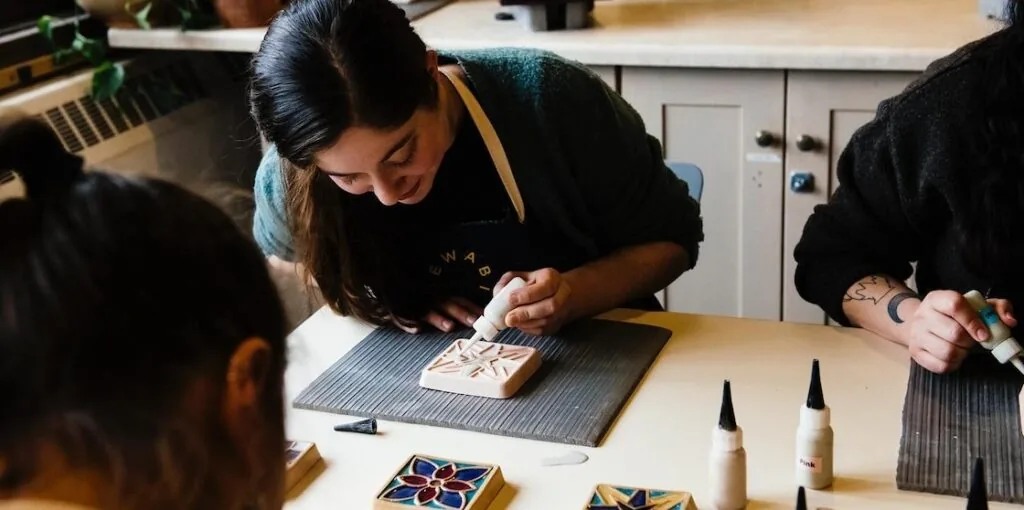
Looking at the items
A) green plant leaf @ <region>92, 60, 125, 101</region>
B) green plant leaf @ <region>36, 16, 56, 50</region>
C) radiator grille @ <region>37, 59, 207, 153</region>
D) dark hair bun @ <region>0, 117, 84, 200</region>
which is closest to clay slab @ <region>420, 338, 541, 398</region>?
dark hair bun @ <region>0, 117, 84, 200</region>

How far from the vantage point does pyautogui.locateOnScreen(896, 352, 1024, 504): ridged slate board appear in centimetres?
113

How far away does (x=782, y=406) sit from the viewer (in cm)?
129

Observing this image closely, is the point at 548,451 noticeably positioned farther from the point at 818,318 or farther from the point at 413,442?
the point at 818,318

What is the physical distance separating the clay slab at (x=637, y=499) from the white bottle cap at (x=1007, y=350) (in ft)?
1.33

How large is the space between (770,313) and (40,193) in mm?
1995

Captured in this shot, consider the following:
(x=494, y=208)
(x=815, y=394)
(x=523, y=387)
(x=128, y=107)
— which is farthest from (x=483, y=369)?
(x=128, y=107)

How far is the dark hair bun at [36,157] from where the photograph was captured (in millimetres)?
722

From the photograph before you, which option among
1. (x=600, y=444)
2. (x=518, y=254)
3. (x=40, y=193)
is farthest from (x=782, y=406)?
(x=40, y=193)

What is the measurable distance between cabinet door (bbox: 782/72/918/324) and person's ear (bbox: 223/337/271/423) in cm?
163

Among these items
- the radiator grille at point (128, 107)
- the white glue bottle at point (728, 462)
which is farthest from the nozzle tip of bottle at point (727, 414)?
the radiator grille at point (128, 107)

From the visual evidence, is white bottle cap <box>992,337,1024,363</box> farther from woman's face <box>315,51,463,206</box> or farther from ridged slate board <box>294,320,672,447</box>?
woman's face <box>315,51,463,206</box>

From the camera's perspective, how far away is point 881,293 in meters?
1.46

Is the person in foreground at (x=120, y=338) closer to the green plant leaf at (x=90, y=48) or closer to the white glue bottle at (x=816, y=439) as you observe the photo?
the white glue bottle at (x=816, y=439)

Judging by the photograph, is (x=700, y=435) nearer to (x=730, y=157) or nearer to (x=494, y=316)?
(x=494, y=316)
